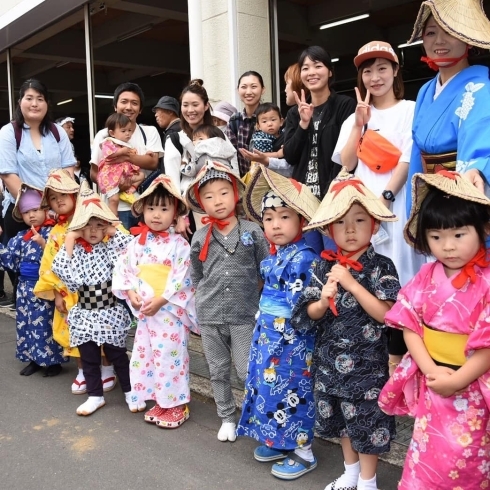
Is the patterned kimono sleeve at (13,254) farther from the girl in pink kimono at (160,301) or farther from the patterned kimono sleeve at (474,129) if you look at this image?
the patterned kimono sleeve at (474,129)

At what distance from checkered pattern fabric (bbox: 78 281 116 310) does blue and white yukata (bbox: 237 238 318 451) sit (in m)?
1.40

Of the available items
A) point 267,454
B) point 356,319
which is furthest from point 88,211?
point 356,319

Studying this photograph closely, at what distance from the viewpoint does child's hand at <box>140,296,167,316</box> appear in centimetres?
342

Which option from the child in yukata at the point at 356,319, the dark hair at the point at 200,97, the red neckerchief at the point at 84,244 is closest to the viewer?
the child in yukata at the point at 356,319

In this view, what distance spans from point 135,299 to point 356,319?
151cm

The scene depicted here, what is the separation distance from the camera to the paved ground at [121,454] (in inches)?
112

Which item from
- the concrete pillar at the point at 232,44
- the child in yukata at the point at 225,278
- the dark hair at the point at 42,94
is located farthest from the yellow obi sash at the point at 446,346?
the concrete pillar at the point at 232,44

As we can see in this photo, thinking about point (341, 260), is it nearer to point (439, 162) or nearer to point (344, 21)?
point (439, 162)

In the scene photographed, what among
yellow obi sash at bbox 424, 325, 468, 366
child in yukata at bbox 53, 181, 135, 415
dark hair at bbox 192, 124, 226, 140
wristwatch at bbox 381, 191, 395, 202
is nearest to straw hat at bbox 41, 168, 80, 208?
child in yukata at bbox 53, 181, 135, 415

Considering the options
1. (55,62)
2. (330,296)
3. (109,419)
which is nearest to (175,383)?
(109,419)

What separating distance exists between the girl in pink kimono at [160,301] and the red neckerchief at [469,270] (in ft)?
5.93

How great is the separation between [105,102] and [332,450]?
296 inches

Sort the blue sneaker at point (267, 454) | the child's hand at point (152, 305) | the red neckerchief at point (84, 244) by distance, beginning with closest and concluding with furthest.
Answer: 1. the blue sneaker at point (267, 454)
2. the child's hand at point (152, 305)
3. the red neckerchief at point (84, 244)

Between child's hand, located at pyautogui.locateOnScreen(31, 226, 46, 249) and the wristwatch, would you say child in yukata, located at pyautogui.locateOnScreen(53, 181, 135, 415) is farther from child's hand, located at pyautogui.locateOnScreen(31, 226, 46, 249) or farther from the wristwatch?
the wristwatch
